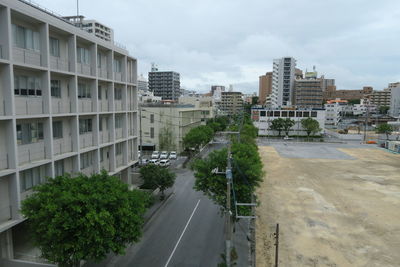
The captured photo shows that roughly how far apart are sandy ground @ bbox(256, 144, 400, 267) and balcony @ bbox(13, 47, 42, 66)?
57.7 ft

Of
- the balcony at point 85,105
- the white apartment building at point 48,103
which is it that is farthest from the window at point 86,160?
the balcony at point 85,105

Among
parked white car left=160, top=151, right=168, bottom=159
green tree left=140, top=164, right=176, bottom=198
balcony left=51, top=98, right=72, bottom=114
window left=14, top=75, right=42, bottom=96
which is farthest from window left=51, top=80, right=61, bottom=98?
parked white car left=160, top=151, right=168, bottom=159

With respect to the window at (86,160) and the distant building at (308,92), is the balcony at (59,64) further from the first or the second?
the distant building at (308,92)

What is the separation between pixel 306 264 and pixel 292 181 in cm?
2003

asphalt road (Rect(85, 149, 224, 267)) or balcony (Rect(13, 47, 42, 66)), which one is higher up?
balcony (Rect(13, 47, 42, 66))

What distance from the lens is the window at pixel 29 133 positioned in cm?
1513

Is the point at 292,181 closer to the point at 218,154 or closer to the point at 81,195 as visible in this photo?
the point at 218,154

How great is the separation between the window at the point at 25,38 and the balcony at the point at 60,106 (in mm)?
3288

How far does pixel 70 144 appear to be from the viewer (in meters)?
19.0

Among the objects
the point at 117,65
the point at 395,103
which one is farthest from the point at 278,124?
the point at 395,103

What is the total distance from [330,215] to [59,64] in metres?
24.5

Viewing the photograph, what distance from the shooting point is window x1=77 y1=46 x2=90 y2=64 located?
19.7 meters

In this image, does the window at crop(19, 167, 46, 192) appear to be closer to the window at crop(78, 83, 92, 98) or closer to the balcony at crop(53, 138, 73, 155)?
the balcony at crop(53, 138, 73, 155)

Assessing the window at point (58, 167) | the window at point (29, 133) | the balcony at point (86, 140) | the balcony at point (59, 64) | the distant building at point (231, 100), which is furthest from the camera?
the distant building at point (231, 100)
